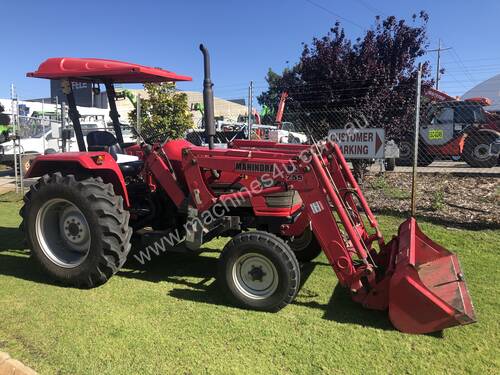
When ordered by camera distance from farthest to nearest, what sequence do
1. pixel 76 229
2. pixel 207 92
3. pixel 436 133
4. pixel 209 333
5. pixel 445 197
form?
1. pixel 436 133
2. pixel 445 197
3. pixel 76 229
4. pixel 207 92
5. pixel 209 333

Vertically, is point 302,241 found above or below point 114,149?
below

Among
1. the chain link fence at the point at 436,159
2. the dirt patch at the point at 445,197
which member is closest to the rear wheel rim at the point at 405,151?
the chain link fence at the point at 436,159

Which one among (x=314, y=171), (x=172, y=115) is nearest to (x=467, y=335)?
(x=314, y=171)

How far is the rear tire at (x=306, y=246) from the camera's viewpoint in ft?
15.7

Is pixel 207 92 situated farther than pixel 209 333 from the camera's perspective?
Yes

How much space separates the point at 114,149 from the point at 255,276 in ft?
7.38

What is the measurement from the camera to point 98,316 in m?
3.62

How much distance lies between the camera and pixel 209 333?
11.0ft

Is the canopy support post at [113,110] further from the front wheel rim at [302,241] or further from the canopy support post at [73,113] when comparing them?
the front wheel rim at [302,241]

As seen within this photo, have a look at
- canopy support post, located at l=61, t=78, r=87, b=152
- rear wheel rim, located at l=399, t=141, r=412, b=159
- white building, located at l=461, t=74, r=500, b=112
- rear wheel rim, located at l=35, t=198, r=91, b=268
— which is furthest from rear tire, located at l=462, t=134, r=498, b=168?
white building, located at l=461, t=74, r=500, b=112

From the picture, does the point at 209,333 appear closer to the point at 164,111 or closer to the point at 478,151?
the point at 478,151

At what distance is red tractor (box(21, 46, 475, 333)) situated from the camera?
3.52 metres

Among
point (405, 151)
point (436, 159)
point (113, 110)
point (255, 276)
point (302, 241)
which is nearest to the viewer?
point (255, 276)

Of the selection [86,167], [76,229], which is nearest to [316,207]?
[86,167]
